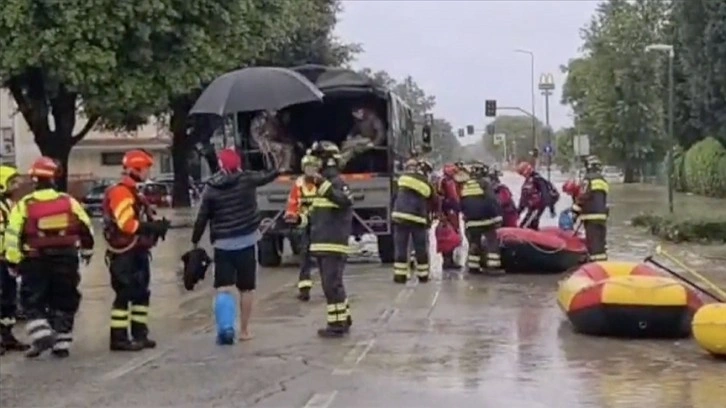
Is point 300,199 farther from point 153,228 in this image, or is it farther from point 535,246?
point 153,228

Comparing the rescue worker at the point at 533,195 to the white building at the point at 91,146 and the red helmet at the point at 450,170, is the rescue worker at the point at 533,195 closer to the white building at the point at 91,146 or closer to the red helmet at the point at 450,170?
the red helmet at the point at 450,170

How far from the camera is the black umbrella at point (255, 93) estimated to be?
17547 mm

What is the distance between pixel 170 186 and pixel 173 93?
29.2 metres

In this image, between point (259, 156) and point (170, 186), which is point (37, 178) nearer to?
point (259, 156)

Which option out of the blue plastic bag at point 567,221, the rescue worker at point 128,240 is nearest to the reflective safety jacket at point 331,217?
the rescue worker at point 128,240

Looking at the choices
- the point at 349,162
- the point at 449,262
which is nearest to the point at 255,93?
the point at 449,262

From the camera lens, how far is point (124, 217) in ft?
45.0

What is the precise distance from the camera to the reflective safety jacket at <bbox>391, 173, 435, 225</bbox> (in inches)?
790

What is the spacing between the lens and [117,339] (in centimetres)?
1402

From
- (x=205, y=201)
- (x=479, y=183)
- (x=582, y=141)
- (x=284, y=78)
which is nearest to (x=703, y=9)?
(x=582, y=141)

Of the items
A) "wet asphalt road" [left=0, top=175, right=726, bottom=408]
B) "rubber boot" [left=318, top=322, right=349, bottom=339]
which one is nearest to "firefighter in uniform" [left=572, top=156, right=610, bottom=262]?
"wet asphalt road" [left=0, top=175, right=726, bottom=408]

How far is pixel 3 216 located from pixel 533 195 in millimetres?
12000

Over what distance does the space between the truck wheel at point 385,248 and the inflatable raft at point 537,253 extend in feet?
10.9

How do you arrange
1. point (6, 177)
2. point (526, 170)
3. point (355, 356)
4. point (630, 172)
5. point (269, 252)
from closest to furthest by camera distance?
point (355, 356), point (6, 177), point (526, 170), point (269, 252), point (630, 172)
